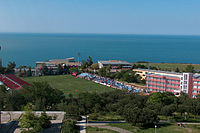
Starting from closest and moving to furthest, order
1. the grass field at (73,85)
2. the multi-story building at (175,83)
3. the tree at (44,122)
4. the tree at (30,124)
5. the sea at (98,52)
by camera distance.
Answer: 1. the tree at (30,124)
2. the tree at (44,122)
3. the multi-story building at (175,83)
4. the grass field at (73,85)
5. the sea at (98,52)

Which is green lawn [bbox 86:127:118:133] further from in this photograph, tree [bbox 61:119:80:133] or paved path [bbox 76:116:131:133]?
tree [bbox 61:119:80:133]

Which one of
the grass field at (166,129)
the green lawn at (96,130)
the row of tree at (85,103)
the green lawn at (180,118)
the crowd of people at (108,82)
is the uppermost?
the row of tree at (85,103)

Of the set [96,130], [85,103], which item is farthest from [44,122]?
[85,103]

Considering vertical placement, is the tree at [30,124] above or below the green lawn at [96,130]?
above

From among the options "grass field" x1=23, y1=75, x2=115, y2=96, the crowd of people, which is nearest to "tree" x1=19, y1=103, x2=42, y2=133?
"grass field" x1=23, y1=75, x2=115, y2=96

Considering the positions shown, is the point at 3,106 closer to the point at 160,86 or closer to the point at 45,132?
the point at 45,132

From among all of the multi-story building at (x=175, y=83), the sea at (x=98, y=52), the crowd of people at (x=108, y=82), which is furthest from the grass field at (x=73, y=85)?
the sea at (x=98, y=52)

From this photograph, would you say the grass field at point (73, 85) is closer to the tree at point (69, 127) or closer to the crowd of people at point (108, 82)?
the crowd of people at point (108, 82)
